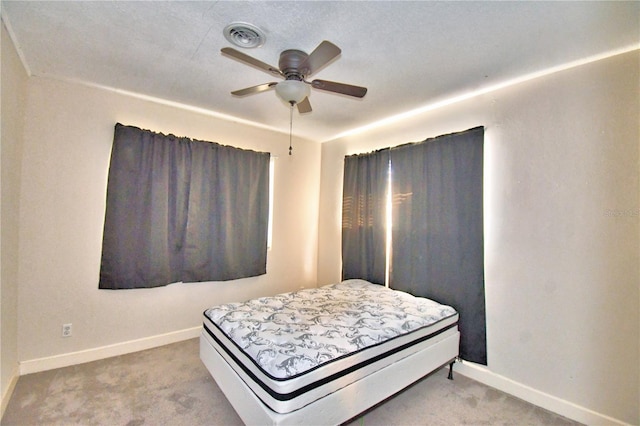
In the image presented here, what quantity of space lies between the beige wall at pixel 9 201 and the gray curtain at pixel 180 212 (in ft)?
1.93

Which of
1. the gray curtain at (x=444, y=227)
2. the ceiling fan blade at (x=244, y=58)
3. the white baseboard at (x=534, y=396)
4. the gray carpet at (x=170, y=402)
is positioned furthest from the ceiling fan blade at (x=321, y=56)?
the white baseboard at (x=534, y=396)

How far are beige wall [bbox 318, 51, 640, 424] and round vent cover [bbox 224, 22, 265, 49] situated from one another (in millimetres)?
2012

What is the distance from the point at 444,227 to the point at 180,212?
8.94 ft

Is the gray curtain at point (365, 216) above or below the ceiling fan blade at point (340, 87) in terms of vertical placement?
below

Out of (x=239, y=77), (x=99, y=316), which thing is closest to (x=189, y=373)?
(x=99, y=316)

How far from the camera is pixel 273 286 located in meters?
3.86

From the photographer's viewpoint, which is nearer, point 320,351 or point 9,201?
point 320,351

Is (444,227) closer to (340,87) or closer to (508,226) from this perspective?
(508,226)

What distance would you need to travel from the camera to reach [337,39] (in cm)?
183

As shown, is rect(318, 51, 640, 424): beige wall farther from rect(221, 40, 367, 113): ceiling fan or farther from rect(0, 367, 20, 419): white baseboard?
rect(0, 367, 20, 419): white baseboard

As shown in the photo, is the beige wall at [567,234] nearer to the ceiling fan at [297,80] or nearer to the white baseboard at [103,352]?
the ceiling fan at [297,80]

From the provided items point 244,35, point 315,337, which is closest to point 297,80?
point 244,35

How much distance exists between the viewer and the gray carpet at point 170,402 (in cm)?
189

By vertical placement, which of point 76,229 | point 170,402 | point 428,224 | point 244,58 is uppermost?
point 244,58
